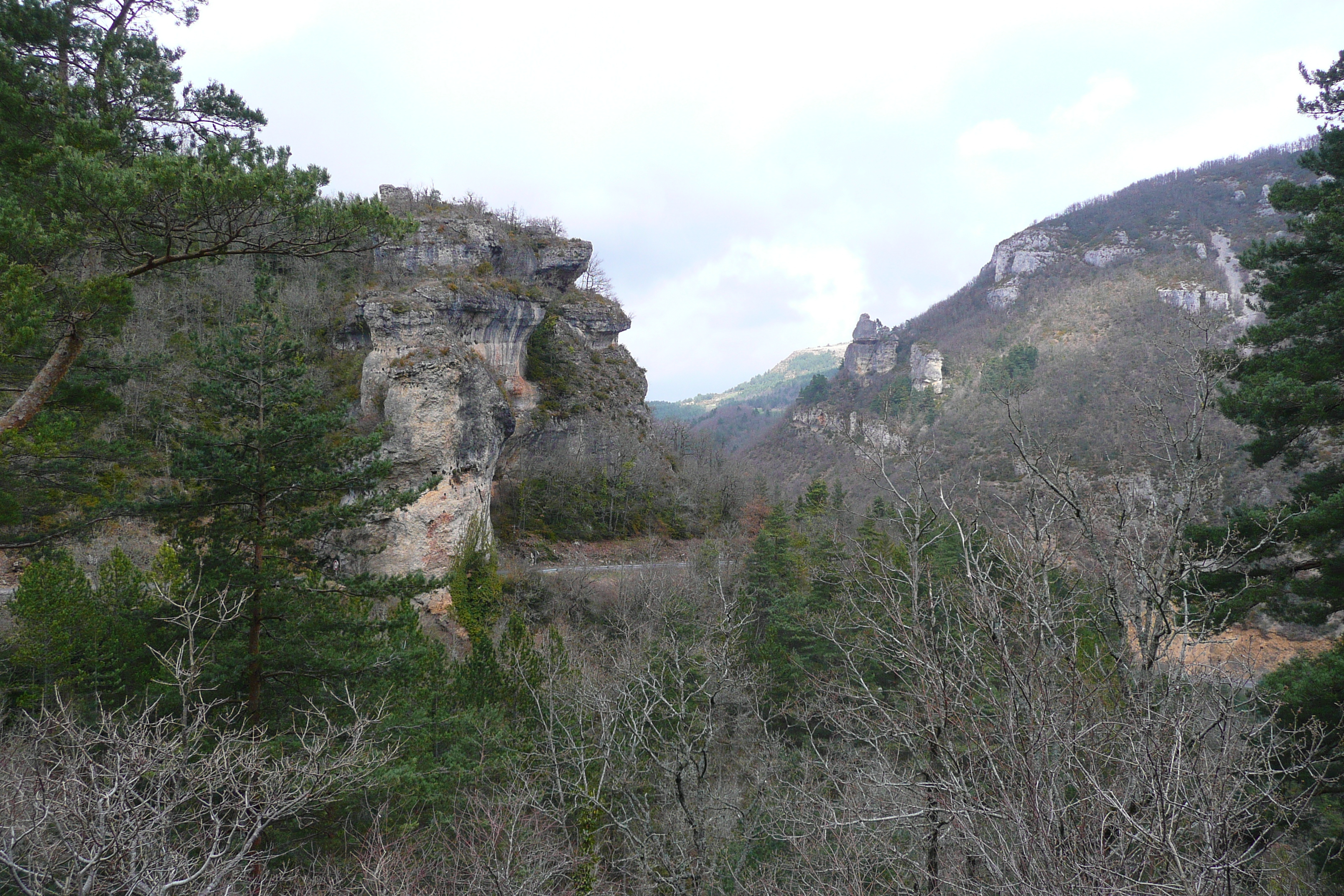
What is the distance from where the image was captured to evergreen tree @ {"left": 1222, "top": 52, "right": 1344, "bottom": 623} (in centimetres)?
694

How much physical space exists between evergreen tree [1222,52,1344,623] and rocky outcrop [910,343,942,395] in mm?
64836

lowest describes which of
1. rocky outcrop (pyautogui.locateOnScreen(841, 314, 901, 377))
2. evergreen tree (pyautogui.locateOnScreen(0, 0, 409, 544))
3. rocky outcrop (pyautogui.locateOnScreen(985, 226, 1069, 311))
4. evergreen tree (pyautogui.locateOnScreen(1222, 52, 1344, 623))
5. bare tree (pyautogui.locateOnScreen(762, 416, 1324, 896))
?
bare tree (pyautogui.locateOnScreen(762, 416, 1324, 896))

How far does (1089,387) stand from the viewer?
45.9 meters

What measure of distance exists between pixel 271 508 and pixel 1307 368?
44.5 feet

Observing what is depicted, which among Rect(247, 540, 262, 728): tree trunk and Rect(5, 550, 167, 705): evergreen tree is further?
Rect(5, 550, 167, 705): evergreen tree

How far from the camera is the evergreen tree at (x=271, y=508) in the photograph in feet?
24.5

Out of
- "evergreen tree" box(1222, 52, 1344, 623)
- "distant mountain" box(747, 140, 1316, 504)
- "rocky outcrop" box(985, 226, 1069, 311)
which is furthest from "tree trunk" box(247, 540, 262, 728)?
"rocky outcrop" box(985, 226, 1069, 311)

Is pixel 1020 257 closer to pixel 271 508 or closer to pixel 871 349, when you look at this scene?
pixel 871 349

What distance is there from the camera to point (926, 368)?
7581cm

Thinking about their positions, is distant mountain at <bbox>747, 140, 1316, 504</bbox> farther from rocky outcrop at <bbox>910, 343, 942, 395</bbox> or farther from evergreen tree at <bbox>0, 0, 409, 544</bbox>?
evergreen tree at <bbox>0, 0, 409, 544</bbox>

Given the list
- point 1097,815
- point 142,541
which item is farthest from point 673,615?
point 142,541

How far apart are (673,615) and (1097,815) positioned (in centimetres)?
1412

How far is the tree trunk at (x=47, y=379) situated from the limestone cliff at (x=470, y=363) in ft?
26.6

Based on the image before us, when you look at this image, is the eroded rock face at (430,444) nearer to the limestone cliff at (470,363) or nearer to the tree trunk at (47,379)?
the limestone cliff at (470,363)
